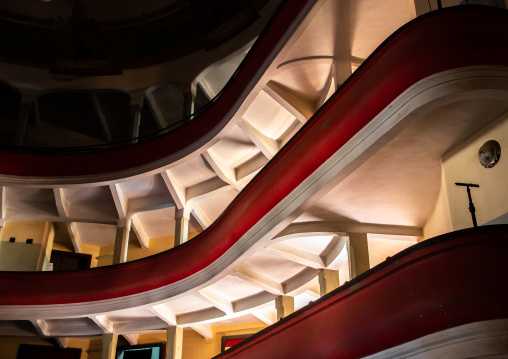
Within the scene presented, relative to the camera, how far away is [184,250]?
39.6ft

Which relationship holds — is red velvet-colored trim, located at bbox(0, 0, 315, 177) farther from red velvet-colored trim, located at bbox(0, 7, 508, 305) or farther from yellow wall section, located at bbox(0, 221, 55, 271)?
yellow wall section, located at bbox(0, 221, 55, 271)

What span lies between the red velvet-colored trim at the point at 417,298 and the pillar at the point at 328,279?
337cm

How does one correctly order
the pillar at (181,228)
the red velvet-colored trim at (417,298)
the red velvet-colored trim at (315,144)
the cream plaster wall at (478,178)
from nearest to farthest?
1. the red velvet-colored trim at (417,298)
2. the red velvet-colored trim at (315,144)
3. the cream plaster wall at (478,178)
4. the pillar at (181,228)

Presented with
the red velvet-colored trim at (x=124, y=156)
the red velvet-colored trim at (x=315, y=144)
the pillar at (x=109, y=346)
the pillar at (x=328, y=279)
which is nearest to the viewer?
the red velvet-colored trim at (x=315, y=144)

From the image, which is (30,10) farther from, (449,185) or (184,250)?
(449,185)

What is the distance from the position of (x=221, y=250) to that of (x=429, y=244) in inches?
224

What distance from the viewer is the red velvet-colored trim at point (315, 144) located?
5.88 metres

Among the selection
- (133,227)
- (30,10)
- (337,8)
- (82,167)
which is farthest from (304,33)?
(30,10)

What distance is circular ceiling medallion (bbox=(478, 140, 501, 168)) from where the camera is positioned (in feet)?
22.6

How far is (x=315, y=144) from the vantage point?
7785mm

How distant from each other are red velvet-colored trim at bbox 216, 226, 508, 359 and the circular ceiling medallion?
215 cm

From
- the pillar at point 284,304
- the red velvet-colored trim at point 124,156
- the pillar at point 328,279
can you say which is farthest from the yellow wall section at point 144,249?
the pillar at point 328,279

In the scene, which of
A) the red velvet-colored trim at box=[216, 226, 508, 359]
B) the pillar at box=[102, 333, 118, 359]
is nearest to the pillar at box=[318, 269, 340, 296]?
the red velvet-colored trim at box=[216, 226, 508, 359]

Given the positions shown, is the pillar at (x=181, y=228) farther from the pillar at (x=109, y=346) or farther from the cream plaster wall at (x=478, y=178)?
the cream plaster wall at (x=478, y=178)
